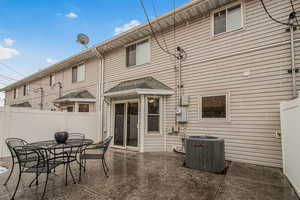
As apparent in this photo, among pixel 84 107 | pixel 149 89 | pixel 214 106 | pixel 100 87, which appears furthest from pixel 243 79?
pixel 84 107

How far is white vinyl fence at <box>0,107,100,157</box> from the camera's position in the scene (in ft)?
17.7

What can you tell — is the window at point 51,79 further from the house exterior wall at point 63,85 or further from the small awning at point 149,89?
the small awning at point 149,89

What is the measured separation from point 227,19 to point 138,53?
378cm

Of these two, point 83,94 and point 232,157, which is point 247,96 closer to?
point 232,157

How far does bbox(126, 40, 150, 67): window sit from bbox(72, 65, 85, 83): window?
3782mm

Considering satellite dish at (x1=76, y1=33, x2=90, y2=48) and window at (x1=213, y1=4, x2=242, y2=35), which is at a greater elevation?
satellite dish at (x1=76, y1=33, x2=90, y2=48)

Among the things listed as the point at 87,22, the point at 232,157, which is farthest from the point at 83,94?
the point at 232,157

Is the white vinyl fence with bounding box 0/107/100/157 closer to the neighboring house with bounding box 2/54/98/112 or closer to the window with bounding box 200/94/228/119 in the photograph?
the neighboring house with bounding box 2/54/98/112

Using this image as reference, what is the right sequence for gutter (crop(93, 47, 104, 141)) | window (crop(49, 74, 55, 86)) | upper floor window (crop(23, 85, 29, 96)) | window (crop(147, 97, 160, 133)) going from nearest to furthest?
window (crop(147, 97, 160, 133)) → gutter (crop(93, 47, 104, 141)) → window (crop(49, 74, 55, 86)) → upper floor window (crop(23, 85, 29, 96))

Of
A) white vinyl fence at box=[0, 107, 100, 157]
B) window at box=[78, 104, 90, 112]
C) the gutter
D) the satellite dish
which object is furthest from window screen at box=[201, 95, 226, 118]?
the satellite dish

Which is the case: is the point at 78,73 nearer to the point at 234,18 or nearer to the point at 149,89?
the point at 149,89

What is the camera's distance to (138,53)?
→ 7117 mm

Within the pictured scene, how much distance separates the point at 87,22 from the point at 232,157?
11124 mm

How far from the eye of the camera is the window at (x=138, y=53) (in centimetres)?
685
